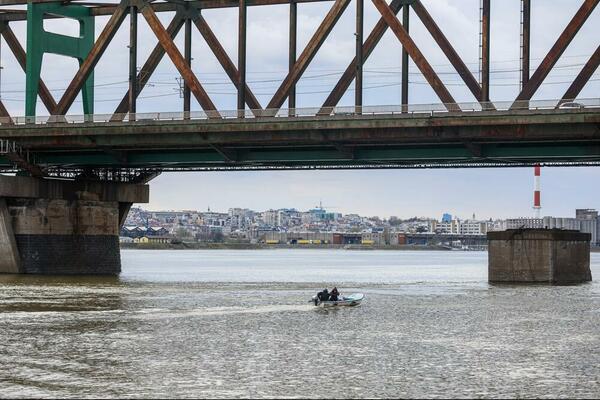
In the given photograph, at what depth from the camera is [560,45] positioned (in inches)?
3474

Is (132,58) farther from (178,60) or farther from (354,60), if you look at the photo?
(354,60)

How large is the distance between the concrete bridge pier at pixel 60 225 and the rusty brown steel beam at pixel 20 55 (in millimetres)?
12040

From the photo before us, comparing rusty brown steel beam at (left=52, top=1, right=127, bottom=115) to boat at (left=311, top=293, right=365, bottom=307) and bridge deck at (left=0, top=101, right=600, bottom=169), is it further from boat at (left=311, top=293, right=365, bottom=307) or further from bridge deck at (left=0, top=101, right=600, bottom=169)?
boat at (left=311, top=293, right=365, bottom=307)

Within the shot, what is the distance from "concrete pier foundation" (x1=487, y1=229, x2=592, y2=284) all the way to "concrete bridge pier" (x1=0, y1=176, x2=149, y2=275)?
1375 inches

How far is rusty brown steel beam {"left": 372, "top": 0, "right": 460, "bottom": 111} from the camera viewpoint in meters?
90.8

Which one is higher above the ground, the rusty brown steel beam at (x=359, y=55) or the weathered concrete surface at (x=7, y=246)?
the rusty brown steel beam at (x=359, y=55)

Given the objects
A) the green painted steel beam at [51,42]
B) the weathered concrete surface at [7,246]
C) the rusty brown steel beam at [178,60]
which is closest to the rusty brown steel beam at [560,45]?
the rusty brown steel beam at [178,60]

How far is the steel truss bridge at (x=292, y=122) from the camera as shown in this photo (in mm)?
86500

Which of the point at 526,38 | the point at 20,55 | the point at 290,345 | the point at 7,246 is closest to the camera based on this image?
the point at 290,345

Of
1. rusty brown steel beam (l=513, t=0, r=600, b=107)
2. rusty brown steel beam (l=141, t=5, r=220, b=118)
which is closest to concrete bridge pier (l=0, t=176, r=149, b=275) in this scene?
rusty brown steel beam (l=141, t=5, r=220, b=118)

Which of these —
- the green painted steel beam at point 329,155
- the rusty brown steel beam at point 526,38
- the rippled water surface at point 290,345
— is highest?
the rusty brown steel beam at point 526,38

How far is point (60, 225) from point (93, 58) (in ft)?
50.9

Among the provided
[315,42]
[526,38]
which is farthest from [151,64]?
[526,38]

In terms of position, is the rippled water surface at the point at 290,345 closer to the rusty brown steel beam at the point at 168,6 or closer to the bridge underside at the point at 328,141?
the bridge underside at the point at 328,141
